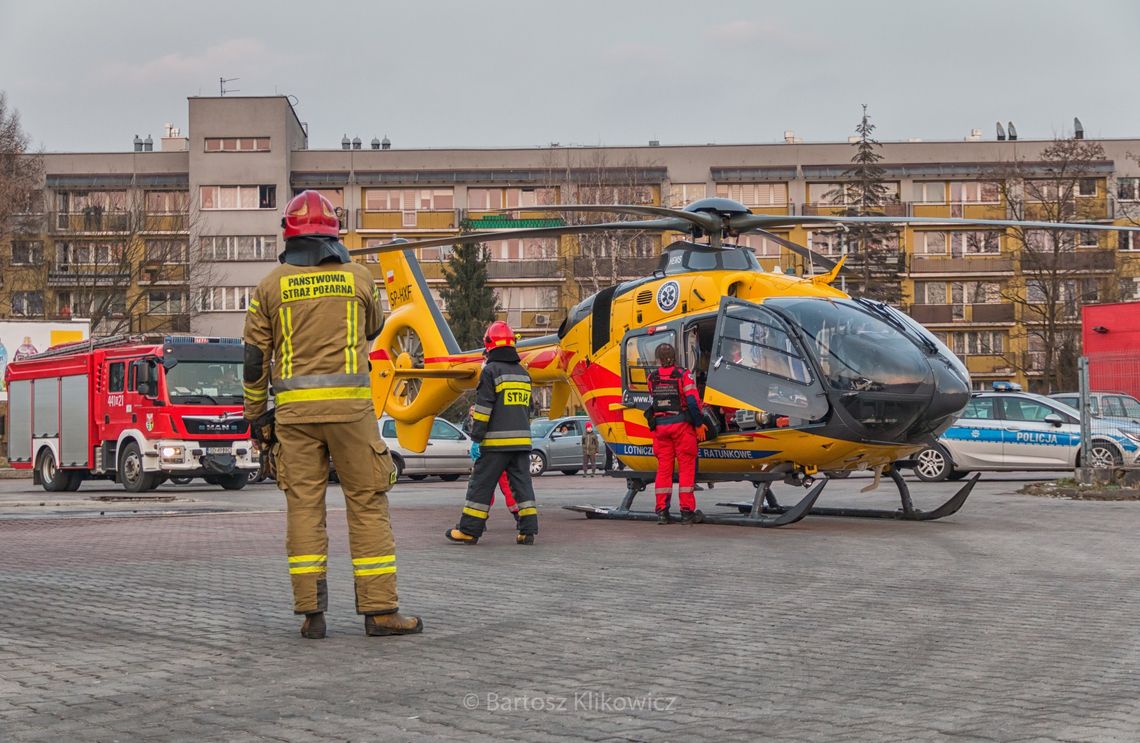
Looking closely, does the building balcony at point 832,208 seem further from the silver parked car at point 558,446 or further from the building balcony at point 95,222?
the silver parked car at point 558,446

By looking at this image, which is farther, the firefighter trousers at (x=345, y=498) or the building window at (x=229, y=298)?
Result: the building window at (x=229, y=298)

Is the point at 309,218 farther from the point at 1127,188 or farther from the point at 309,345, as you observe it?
the point at 1127,188

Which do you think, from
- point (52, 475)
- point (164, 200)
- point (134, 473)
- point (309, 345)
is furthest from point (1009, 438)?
point (164, 200)

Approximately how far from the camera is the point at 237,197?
71062 millimetres

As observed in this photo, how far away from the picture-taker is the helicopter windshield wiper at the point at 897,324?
45.3 feet

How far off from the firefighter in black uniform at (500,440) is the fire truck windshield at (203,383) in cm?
1335

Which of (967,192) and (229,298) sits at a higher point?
(967,192)

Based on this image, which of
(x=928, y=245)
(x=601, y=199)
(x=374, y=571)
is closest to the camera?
(x=374, y=571)

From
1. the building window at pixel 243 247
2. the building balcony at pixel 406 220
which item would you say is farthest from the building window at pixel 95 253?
the building balcony at pixel 406 220

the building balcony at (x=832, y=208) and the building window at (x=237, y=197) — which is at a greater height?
the building window at (x=237, y=197)

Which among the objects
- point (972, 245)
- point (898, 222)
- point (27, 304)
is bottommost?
point (898, 222)

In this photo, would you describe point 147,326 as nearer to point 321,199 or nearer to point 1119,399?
point 1119,399

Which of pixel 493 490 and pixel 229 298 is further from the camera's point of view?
pixel 229 298

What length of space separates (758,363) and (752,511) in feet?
5.25
